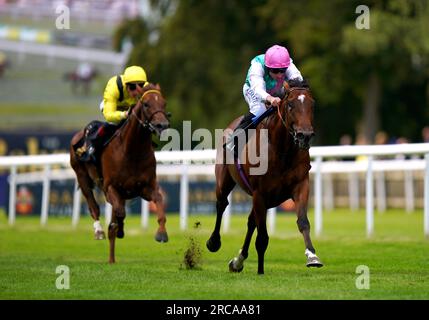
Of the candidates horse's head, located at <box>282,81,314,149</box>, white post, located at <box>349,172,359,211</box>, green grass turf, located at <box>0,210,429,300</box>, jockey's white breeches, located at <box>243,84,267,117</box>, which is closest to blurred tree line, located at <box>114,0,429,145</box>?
white post, located at <box>349,172,359,211</box>

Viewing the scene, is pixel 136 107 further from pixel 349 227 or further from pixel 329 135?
pixel 329 135

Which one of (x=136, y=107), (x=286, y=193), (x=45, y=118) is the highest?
(x=45, y=118)

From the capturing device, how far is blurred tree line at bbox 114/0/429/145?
30.7 m

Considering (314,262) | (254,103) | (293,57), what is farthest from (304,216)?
(293,57)

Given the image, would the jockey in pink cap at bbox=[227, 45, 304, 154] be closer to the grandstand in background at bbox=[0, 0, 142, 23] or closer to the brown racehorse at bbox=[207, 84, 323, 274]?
the brown racehorse at bbox=[207, 84, 323, 274]

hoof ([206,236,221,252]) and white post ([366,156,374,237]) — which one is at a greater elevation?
white post ([366,156,374,237])

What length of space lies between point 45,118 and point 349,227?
644 inches

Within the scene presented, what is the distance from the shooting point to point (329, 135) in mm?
35531

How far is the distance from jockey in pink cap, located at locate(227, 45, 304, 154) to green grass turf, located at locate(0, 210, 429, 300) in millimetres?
1486

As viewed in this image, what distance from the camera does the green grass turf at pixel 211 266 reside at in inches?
360

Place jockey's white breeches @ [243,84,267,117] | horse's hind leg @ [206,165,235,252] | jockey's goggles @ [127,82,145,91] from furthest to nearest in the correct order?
jockey's goggles @ [127,82,145,91]
horse's hind leg @ [206,165,235,252]
jockey's white breeches @ [243,84,267,117]

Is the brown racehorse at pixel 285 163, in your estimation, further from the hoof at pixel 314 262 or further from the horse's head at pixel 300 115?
the hoof at pixel 314 262
